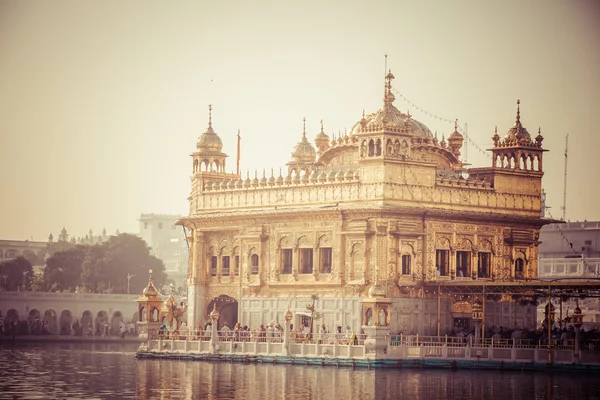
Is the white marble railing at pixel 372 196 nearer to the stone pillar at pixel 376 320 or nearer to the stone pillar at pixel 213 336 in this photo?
the stone pillar at pixel 376 320

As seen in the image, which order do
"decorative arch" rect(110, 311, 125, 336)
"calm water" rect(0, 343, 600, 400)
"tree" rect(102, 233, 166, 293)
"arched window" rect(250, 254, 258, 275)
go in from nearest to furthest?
"calm water" rect(0, 343, 600, 400) → "arched window" rect(250, 254, 258, 275) → "decorative arch" rect(110, 311, 125, 336) → "tree" rect(102, 233, 166, 293)

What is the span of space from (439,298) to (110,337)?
38.2m

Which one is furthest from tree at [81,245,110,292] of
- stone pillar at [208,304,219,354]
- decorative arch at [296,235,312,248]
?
stone pillar at [208,304,219,354]

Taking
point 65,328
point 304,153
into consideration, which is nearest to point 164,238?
point 65,328

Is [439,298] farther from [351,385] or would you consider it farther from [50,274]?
[50,274]

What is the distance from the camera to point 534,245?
220 feet

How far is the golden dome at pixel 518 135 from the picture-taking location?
66.5m

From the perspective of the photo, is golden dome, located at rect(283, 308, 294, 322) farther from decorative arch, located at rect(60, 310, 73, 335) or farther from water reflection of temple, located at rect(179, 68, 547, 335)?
decorative arch, located at rect(60, 310, 73, 335)

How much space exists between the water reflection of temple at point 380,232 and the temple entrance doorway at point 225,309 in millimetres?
144

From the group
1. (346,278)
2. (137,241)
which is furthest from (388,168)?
(137,241)

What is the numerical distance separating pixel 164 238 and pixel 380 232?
11094 centimetres

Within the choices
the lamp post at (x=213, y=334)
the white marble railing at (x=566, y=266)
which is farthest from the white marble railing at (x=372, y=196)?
the white marble railing at (x=566, y=266)

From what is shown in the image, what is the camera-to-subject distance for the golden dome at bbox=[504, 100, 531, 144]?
66500 millimetres

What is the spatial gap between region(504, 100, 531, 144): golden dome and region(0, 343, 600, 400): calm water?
544 inches
